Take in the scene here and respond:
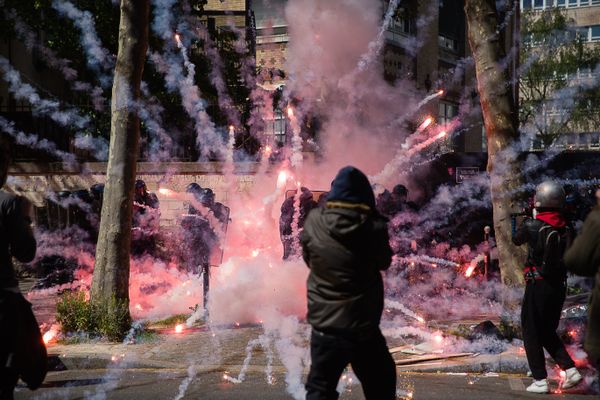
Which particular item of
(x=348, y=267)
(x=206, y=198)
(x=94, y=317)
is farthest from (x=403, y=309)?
(x=348, y=267)

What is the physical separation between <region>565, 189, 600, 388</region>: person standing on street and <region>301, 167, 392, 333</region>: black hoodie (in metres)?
1.09

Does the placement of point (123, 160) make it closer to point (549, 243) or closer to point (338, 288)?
Answer: point (549, 243)

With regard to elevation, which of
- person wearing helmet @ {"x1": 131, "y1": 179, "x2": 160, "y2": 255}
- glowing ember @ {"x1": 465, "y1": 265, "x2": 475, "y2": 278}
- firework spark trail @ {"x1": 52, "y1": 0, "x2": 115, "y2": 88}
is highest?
firework spark trail @ {"x1": 52, "y1": 0, "x2": 115, "y2": 88}

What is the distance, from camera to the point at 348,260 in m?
4.16

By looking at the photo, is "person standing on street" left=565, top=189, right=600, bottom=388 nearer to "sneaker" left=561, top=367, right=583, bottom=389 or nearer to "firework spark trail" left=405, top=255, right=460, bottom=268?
"sneaker" left=561, top=367, right=583, bottom=389

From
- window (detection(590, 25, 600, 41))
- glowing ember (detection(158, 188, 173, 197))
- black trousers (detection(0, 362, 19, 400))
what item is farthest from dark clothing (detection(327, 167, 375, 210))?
window (detection(590, 25, 600, 41))

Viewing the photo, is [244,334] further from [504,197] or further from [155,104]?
[155,104]

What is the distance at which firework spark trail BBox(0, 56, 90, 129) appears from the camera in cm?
1529

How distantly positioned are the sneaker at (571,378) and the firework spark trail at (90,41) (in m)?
12.2

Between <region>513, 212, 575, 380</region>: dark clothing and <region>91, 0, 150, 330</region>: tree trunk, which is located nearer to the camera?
<region>513, 212, 575, 380</region>: dark clothing

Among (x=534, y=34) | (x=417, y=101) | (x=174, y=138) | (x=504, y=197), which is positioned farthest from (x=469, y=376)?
(x=534, y=34)

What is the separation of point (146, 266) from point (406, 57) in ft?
53.3

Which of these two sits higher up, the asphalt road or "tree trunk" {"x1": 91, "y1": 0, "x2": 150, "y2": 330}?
"tree trunk" {"x1": 91, "y1": 0, "x2": 150, "y2": 330}

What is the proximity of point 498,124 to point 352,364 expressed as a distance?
5.05 m
